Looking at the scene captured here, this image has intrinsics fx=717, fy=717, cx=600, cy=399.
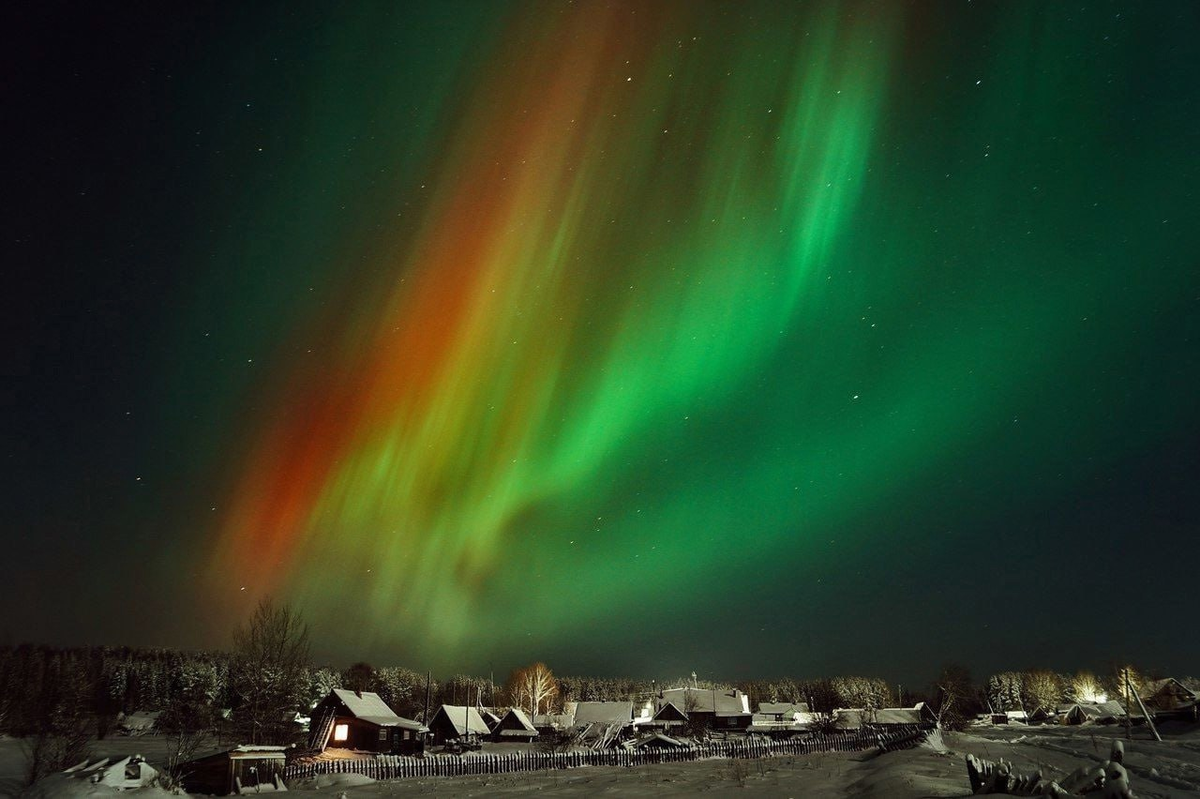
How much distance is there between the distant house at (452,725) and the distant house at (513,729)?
9.59 feet

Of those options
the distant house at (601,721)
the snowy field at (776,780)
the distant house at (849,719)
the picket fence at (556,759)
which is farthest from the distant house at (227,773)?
the distant house at (849,719)

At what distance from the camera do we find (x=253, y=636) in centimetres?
4500

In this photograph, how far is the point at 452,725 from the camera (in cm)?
7562

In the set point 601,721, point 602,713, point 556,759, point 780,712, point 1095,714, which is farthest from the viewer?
point 780,712

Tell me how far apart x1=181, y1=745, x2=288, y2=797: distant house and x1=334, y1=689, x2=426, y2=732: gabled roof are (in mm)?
28678

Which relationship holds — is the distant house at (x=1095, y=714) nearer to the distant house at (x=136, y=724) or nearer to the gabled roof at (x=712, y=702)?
the gabled roof at (x=712, y=702)

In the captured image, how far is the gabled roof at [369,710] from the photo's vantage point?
61844 mm

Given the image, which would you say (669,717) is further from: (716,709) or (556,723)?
(556,723)

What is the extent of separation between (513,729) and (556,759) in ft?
116

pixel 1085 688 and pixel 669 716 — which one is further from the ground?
pixel 669 716

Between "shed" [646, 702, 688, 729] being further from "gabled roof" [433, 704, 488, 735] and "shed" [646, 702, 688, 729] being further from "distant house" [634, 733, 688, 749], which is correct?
"distant house" [634, 733, 688, 749]

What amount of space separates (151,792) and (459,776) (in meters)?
20.3

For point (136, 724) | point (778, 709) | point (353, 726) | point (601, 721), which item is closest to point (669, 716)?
point (601, 721)

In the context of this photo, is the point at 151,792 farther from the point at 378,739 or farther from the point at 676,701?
the point at 676,701
